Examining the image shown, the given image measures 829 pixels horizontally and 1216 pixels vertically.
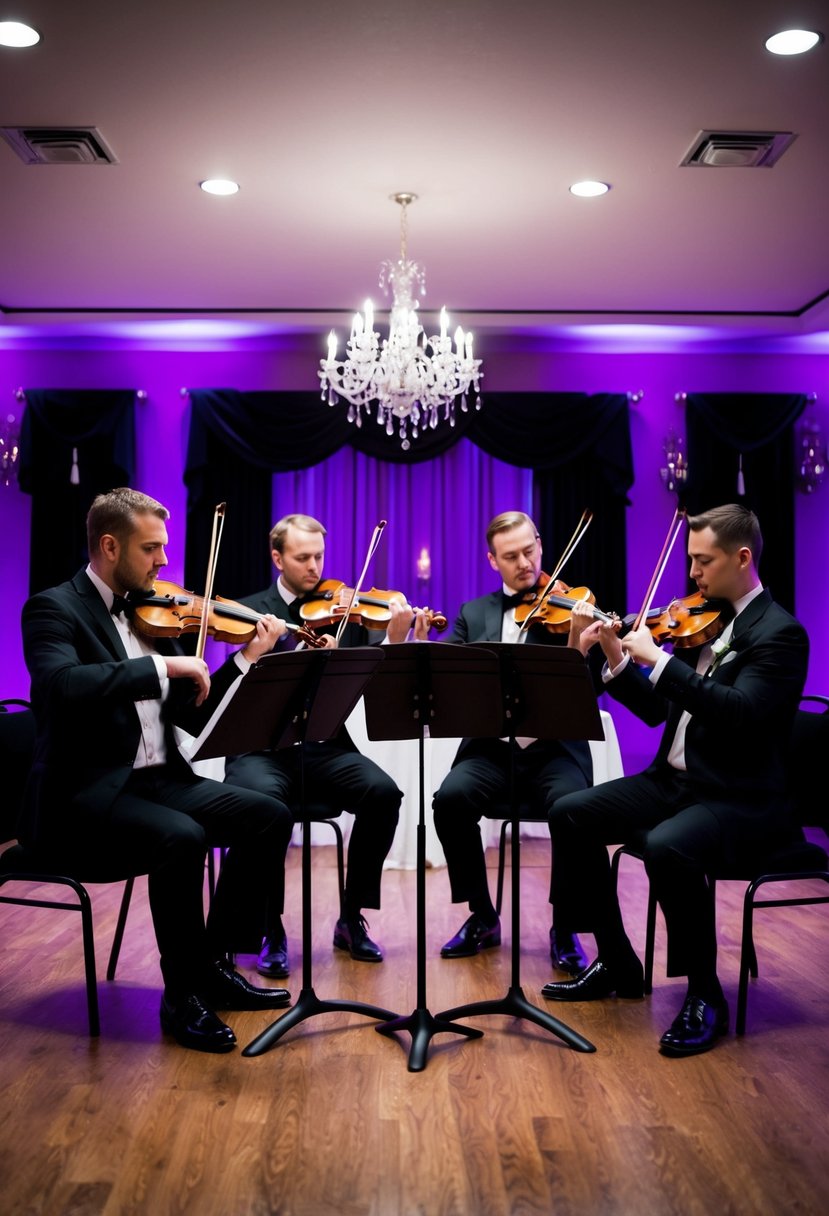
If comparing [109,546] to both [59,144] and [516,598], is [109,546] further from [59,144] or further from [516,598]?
[59,144]

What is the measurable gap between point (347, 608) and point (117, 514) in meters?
1.21

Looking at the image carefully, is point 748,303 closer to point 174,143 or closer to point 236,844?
point 174,143

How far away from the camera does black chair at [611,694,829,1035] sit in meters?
2.86

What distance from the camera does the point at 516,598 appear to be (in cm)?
405

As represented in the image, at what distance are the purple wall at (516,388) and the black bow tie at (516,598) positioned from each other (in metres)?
2.62

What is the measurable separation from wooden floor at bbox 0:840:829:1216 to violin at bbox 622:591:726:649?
1.03 m

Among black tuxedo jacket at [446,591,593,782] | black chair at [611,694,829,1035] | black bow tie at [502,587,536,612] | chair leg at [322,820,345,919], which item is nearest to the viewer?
black chair at [611,694,829,1035]

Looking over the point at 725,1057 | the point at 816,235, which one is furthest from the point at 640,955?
the point at 816,235

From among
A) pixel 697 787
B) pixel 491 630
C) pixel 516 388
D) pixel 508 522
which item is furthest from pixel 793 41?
pixel 516 388

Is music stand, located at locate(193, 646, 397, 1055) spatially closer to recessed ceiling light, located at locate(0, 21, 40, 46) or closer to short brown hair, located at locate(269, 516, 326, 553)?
short brown hair, located at locate(269, 516, 326, 553)

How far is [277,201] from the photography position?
4543 millimetres

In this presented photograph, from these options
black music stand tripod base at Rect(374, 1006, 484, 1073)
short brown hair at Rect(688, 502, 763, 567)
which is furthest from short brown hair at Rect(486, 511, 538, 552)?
black music stand tripod base at Rect(374, 1006, 484, 1073)

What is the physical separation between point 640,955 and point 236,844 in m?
1.38

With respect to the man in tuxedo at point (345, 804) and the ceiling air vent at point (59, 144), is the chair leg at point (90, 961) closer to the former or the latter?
the man in tuxedo at point (345, 804)
